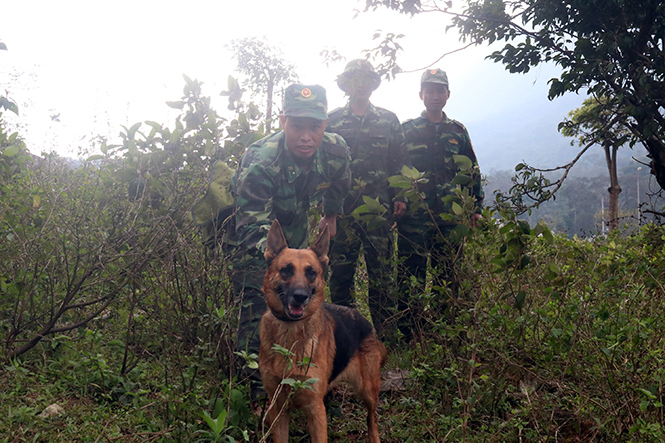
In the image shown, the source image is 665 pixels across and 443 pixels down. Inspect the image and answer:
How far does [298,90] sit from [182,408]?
7.74ft

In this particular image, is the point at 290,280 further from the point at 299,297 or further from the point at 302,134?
the point at 302,134

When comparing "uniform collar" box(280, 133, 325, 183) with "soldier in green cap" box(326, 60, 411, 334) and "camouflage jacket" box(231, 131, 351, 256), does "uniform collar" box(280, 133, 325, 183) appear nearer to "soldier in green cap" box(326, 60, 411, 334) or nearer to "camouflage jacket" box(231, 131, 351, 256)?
"camouflage jacket" box(231, 131, 351, 256)

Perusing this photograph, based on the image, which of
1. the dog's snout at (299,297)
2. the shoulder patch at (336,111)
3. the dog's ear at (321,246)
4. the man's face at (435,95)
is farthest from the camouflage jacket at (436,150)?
the dog's snout at (299,297)

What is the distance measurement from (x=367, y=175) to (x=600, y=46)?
9.19 feet

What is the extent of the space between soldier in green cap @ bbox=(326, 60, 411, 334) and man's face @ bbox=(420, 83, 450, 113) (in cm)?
43

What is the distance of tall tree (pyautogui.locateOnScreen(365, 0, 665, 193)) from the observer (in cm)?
489

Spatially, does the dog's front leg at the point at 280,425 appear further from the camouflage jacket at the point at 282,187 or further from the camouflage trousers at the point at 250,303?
the camouflage jacket at the point at 282,187

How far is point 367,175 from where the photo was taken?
5.20m

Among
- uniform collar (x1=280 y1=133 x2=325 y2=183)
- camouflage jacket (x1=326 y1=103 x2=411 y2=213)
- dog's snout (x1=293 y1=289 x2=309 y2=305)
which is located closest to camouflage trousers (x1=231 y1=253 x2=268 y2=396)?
dog's snout (x1=293 y1=289 x2=309 y2=305)

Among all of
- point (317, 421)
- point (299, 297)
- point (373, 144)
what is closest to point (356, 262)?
point (373, 144)

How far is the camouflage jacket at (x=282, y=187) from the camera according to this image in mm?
3277

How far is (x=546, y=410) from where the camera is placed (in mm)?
3068

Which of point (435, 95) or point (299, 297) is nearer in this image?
point (299, 297)

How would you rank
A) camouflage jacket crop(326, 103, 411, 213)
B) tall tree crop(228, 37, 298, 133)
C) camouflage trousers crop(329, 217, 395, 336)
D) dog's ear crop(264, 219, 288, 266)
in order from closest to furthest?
dog's ear crop(264, 219, 288, 266) < camouflage trousers crop(329, 217, 395, 336) < camouflage jacket crop(326, 103, 411, 213) < tall tree crop(228, 37, 298, 133)
